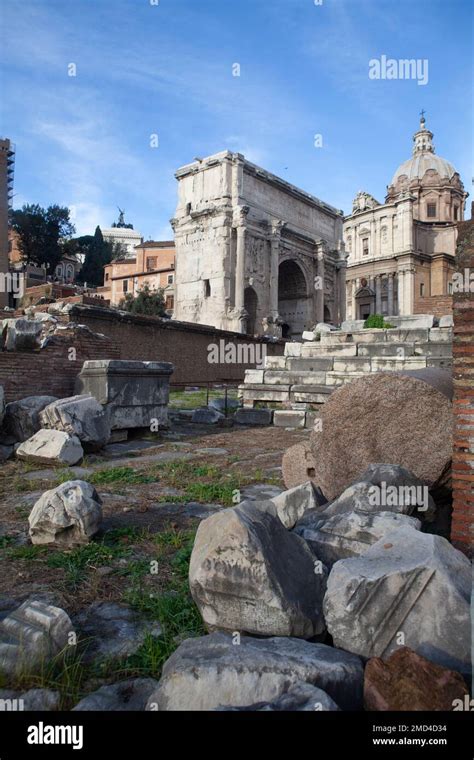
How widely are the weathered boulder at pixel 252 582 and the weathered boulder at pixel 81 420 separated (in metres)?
4.32

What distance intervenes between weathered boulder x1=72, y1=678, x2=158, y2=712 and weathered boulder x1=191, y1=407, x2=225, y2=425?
312 inches

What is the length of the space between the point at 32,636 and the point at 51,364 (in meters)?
6.17

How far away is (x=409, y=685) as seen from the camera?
1561 millimetres

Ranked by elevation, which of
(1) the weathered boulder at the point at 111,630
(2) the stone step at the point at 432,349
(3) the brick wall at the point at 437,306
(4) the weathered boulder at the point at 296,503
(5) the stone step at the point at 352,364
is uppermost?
(3) the brick wall at the point at 437,306

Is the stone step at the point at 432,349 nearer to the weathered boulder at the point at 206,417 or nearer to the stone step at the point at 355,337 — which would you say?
the stone step at the point at 355,337

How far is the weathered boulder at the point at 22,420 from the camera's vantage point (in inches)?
247

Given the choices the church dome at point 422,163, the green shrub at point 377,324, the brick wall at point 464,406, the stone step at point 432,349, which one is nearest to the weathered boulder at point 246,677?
the brick wall at point 464,406

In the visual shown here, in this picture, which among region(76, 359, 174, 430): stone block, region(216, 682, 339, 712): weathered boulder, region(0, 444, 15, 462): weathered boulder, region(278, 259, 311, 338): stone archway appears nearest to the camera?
region(216, 682, 339, 712): weathered boulder

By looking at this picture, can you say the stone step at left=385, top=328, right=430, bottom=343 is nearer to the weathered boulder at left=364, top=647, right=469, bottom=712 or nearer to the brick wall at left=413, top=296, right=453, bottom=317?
the brick wall at left=413, top=296, right=453, bottom=317

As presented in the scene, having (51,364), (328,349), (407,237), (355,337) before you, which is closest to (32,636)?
(51,364)

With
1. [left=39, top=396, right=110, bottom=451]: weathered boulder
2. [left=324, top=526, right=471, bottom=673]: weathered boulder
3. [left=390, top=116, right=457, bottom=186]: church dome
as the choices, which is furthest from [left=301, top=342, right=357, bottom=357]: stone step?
[left=390, top=116, right=457, bottom=186]: church dome

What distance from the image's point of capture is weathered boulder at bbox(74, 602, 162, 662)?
6.59 ft

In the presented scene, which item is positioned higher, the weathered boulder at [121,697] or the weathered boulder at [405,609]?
the weathered boulder at [405,609]

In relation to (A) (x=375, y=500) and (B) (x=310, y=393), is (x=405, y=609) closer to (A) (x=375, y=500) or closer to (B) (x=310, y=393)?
(A) (x=375, y=500)
